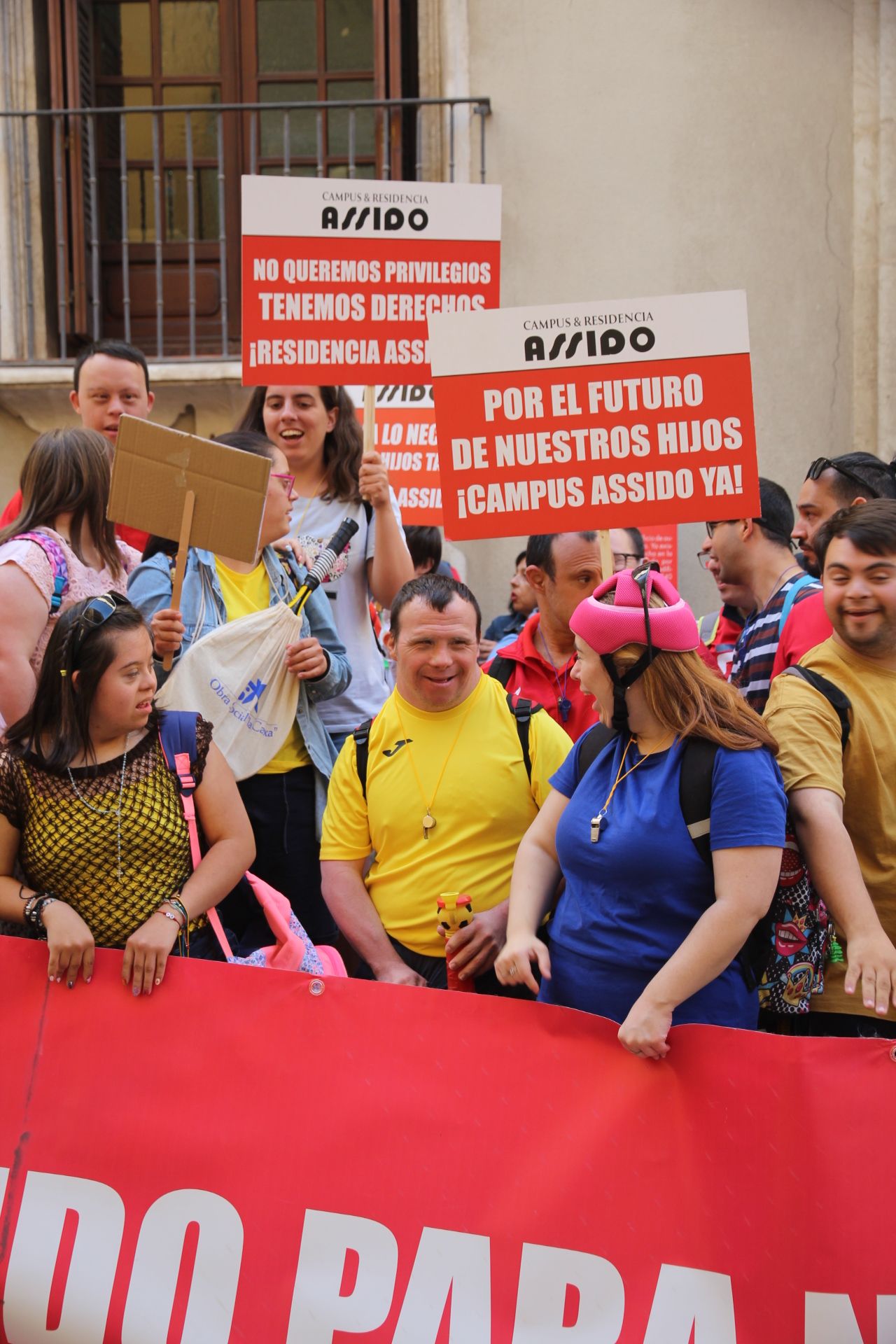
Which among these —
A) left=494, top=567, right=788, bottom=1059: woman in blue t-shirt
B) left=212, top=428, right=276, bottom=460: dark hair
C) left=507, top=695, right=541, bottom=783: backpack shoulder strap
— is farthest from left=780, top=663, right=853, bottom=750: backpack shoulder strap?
left=212, top=428, right=276, bottom=460: dark hair

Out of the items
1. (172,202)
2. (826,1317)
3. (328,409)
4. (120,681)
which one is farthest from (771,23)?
(826,1317)

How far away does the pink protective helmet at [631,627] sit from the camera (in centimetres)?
268

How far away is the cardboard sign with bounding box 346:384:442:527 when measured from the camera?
Answer: 609 cm

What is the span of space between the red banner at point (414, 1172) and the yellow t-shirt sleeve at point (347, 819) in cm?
57

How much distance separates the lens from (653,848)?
8.51 ft

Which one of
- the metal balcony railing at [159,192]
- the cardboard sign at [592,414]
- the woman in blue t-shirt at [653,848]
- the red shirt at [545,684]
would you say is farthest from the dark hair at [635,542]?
the metal balcony railing at [159,192]

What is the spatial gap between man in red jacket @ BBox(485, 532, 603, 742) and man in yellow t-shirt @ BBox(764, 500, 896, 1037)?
895mm

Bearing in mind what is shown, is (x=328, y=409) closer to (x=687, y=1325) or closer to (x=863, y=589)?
(x=863, y=589)

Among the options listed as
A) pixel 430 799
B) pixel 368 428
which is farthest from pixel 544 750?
pixel 368 428

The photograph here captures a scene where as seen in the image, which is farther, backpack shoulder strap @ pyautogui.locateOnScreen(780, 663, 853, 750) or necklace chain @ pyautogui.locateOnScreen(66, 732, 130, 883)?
necklace chain @ pyautogui.locateOnScreen(66, 732, 130, 883)

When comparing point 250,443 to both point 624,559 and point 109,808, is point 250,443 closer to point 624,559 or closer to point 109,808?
point 109,808

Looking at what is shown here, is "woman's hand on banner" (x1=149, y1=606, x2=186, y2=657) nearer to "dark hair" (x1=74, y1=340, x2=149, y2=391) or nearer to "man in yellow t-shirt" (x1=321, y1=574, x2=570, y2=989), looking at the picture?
"man in yellow t-shirt" (x1=321, y1=574, x2=570, y2=989)

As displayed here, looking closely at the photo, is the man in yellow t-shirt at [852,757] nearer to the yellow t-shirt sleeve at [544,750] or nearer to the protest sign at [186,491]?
the yellow t-shirt sleeve at [544,750]

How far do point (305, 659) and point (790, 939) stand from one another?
1.51 metres
